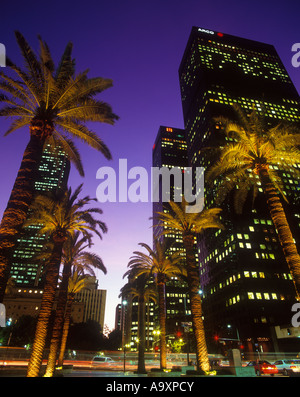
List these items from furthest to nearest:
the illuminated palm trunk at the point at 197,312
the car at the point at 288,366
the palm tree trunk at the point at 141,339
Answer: the palm tree trunk at the point at 141,339, the car at the point at 288,366, the illuminated palm trunk at the point at 197,312

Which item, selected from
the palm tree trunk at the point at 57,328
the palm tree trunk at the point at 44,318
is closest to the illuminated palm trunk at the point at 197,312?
the palm tree trunk at the point at 44,318

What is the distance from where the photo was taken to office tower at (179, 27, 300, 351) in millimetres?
62031

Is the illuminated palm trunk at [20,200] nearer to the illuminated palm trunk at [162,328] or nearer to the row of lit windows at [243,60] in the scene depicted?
the illuminated palm trunk at [162,328]

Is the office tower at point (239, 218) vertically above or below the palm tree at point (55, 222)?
above

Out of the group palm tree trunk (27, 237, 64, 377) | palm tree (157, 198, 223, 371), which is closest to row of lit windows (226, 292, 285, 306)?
palm tree (157, 198, 223, 371)

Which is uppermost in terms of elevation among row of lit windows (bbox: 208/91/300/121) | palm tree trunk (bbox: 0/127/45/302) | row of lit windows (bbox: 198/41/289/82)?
row of lit windows (bbox: 198/41/289/82)

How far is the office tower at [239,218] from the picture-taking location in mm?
62031

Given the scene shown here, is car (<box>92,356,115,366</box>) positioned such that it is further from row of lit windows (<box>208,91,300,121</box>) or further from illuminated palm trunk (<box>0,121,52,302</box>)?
row of lit windows (<box>208,91,300,121</box>)

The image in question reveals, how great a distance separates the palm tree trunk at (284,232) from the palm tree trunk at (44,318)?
44.3 feet

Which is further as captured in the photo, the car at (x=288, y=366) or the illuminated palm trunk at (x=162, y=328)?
the illuminated palm trunk at (x=162, y=328)

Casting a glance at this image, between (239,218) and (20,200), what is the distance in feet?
239

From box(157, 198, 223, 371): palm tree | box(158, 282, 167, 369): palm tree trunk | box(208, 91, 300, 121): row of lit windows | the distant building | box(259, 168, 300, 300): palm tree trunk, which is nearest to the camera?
box(259, 168, 300, 300): palm tree trunk

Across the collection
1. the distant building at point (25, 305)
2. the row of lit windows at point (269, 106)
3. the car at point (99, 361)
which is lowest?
the car at point (99, 361)

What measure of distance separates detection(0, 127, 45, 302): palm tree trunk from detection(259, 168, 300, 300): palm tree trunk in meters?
12.2
